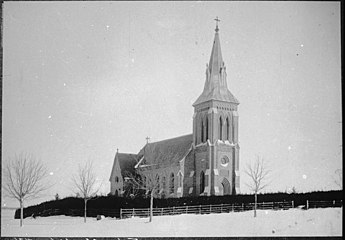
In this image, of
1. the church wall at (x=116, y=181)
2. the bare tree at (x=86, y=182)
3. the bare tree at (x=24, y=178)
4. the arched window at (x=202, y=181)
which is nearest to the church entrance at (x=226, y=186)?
the arched window at (x=202, y=181)

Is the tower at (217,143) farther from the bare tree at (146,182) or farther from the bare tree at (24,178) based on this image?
the bare tree at (24,178)

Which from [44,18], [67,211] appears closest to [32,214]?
[67,211]

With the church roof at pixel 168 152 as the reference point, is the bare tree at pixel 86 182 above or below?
below

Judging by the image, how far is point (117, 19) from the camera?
3.23 metres

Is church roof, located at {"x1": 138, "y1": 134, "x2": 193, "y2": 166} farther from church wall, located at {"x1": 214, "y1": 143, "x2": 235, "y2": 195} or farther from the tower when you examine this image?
church wall, located at {"x1": 214, "y1": 143, "x2": 235, "y2": 195}

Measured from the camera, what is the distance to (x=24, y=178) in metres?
3.17

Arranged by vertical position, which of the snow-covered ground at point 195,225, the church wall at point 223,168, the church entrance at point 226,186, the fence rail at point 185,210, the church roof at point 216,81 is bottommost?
the snow-covered ground at point 195,225

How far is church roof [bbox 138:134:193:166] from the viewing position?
3.16m

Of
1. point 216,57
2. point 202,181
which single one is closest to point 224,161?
point 202,181

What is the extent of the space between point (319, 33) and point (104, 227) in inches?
58.3

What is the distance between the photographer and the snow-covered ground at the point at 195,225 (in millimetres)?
3104

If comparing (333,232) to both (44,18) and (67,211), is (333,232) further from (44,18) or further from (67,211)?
(44,18)

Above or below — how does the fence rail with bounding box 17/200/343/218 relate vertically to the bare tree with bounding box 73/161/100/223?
below

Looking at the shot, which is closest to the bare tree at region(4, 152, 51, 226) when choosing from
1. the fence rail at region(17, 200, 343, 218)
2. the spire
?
the fence rail at region(17, 200, 343, 218)
